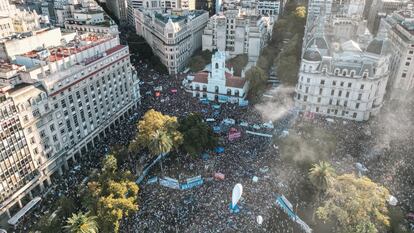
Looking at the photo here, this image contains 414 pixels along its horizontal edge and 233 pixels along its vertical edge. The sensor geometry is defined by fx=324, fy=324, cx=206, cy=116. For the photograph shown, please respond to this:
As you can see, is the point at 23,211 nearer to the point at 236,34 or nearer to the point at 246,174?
the point at 246,174

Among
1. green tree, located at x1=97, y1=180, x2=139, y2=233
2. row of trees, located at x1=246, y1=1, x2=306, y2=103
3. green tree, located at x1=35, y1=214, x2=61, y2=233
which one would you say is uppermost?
row of trees, located at x1=246, y1=1, x2=306, y2=103

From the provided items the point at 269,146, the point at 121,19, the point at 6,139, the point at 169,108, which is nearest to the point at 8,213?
the point at 6,139

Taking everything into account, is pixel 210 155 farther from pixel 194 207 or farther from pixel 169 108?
pixel 169 108

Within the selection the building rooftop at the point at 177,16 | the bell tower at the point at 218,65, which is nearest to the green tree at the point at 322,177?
the bell tower at the point at 218,65

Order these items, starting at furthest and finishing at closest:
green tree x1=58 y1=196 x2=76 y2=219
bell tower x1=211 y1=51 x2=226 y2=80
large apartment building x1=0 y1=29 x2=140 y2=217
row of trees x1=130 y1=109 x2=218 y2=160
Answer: bell tower x1=211 y1=51 x2=226 y2=80 < row of trees x1=130 y1=109 x2=218 y2=160 < large apartment building x1=0 y1=29 x2=140 y2=217 < green tree x1=58 y1=196 x2=76 y2=219

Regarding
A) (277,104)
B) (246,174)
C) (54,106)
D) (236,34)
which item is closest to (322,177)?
(246,174)

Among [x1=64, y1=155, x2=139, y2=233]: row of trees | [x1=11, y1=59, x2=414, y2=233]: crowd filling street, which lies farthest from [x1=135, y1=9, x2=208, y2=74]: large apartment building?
[x1=64, y1=155, x2=139, y2=233]: row of trees

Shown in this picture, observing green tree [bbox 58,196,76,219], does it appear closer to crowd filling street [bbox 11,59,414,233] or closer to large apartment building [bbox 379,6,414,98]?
crowd filling street [bbox 11,59,414,233]
